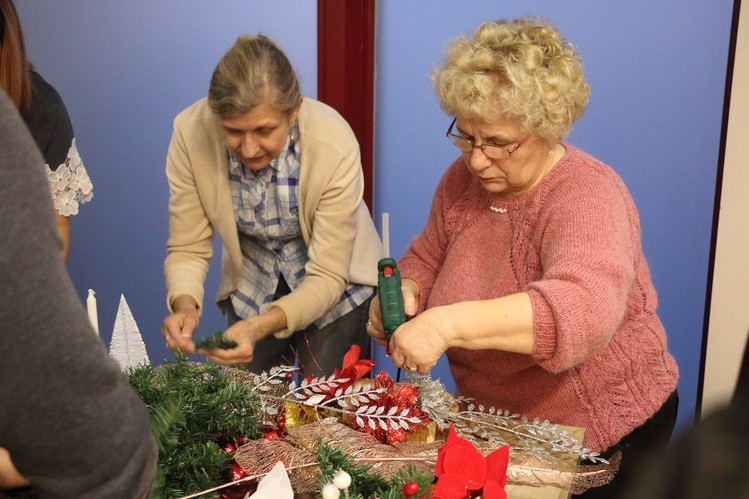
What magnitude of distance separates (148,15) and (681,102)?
72.4 inches

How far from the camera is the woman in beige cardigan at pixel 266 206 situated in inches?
79.0

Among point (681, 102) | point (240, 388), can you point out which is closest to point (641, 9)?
point (681, 102)

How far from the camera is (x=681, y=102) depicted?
109 inches

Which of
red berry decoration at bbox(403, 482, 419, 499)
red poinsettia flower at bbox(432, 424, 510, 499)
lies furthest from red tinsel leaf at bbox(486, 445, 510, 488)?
red berry decoration at bbox(403, 482, 419, 499)

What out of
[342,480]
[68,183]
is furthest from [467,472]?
[68,183]

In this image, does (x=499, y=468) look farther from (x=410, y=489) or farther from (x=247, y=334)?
(x=247, y=334)

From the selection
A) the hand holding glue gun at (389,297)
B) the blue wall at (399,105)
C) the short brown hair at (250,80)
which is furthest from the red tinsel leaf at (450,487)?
the blue wall at (399,105)

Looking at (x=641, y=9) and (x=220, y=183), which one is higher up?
(x=641, y=9)

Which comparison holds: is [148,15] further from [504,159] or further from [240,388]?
[240,388]

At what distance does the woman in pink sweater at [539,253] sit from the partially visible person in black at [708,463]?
3.27 ft

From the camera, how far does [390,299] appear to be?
1.57 meters

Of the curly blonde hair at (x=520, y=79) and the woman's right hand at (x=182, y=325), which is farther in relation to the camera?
the woman's right hand at (x=182, y=325)

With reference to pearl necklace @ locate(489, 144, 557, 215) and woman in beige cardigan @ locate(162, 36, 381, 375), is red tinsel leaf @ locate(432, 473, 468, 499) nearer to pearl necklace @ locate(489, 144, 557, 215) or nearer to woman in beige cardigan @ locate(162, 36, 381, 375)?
pearl necklace @ locate(489, 144, 557, 215)

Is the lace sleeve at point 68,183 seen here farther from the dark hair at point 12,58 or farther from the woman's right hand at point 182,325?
the woman's right hand at point 182,325
